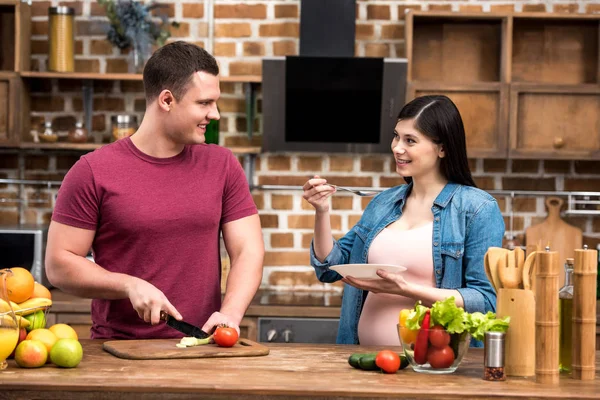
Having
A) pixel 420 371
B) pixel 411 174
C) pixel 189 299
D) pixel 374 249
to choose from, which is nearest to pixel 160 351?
pixel 189 299

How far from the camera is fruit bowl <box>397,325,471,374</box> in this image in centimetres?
203

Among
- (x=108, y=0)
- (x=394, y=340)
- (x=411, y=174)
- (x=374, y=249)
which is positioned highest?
(x=108, y=0)

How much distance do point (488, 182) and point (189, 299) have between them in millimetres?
2293

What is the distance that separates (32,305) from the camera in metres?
2.26

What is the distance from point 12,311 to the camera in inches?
80.5

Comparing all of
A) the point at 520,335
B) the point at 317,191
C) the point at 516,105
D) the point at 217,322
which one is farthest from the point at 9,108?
the point at 520,335

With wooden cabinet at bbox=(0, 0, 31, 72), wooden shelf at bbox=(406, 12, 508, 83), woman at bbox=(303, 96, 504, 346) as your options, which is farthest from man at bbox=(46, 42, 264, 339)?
wooden shelf at bbox=(406, 12, 508, 83)

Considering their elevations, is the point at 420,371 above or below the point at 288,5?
below

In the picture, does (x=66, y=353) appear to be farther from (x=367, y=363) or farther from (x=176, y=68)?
(x=176, y=68)

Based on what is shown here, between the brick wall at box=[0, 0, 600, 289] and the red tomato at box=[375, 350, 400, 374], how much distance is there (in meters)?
2.32

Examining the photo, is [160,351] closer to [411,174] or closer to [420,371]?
[420,371]

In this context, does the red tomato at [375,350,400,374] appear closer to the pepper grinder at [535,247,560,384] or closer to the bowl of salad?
the bowl of salad

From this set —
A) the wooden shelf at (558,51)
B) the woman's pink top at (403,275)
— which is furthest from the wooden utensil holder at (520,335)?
the wooden shelf at (558,51)

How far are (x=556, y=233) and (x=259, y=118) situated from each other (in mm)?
1532
